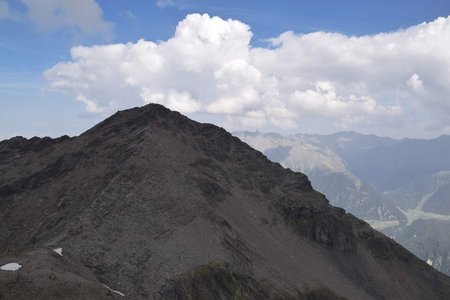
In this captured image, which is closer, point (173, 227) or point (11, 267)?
point (11, 267)

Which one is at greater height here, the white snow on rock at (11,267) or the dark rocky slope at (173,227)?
the dark rocky slope at (173,227)

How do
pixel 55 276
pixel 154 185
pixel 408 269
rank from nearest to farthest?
pixel 55 276
pixel 154 185
pixel 408 269

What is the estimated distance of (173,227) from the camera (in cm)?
11319

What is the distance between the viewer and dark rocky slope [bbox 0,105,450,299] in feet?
289

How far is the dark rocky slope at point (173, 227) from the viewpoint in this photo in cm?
8806

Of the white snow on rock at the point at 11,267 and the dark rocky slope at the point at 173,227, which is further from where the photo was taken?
the dark rocky slope at the point at 173,227

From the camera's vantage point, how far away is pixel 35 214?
450 feet

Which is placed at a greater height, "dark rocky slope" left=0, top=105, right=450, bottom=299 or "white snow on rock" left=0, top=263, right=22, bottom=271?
"dark rocky slope" left=0, top=105, right=450, bottom=299

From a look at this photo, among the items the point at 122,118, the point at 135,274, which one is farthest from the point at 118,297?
the point at 122,118

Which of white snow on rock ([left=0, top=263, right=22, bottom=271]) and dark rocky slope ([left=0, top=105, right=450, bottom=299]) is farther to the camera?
dark rocky slope ([left=0, top=105, right=450, bottom=299])

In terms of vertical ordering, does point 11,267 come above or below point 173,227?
below

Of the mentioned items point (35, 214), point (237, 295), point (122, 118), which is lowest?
point (237, 295)

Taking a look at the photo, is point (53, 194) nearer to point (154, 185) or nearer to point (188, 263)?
point (154, 185)

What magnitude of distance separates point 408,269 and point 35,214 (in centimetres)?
13748
